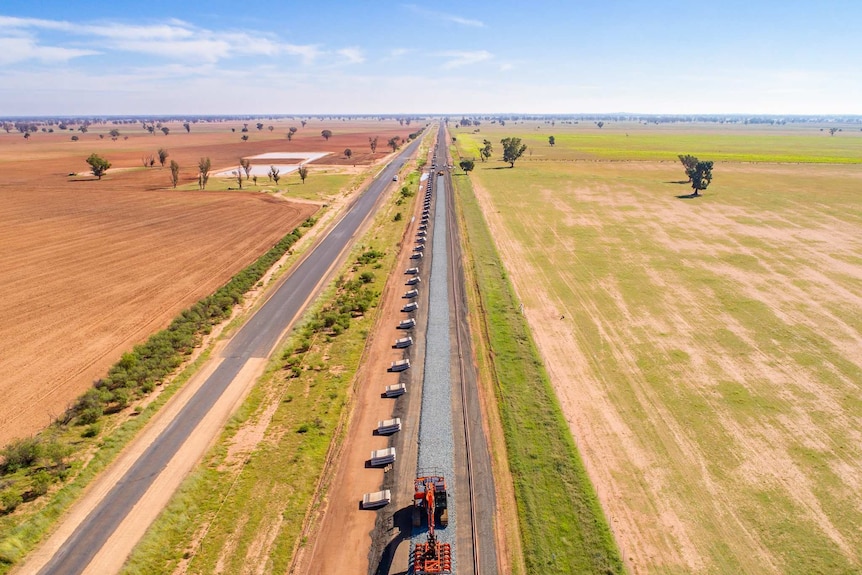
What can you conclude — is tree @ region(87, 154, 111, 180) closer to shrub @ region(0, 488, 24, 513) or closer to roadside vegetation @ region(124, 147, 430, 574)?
roadside vegetation @ region(124, 147, 430, 574)

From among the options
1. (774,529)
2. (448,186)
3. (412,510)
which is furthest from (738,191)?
(412,510)

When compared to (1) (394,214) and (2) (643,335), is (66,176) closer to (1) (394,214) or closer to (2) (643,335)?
(1) (394,214)

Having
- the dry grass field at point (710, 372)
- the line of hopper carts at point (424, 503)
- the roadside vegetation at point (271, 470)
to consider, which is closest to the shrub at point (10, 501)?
the roadside vegetation at point (271, 470)

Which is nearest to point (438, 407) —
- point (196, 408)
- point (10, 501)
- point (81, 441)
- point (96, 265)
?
point (196, 408)

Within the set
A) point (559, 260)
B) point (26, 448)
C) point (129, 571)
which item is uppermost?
point (559, 260)

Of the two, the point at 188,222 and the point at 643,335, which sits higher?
the point at 188,222

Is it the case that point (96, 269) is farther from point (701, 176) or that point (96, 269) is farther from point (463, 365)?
point (701, 176)

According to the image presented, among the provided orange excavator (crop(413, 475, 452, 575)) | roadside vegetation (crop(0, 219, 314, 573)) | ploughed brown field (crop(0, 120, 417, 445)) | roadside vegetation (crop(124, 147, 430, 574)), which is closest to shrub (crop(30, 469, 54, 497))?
roadside vegetation (crop(0, 219, 314, 573))
